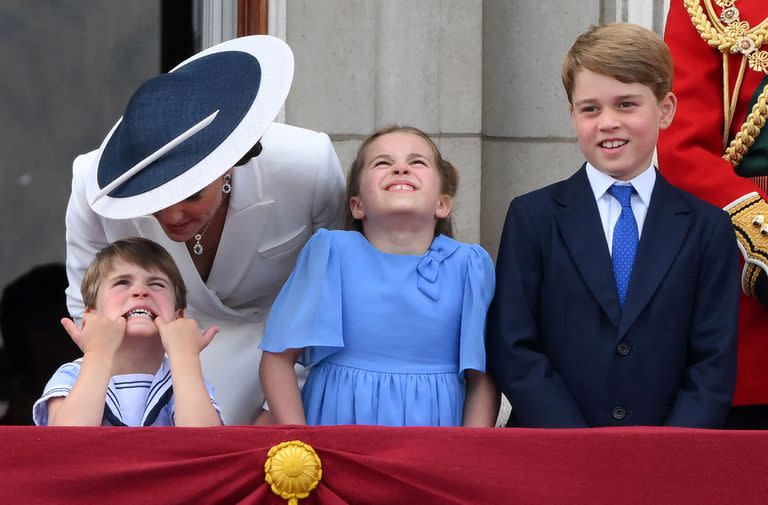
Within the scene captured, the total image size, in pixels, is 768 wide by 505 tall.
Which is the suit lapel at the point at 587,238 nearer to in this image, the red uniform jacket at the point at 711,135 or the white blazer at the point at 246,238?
the red uniform jacket at the point at 711,135

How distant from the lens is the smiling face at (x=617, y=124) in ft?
9.78

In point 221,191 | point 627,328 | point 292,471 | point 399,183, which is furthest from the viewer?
point 221,191

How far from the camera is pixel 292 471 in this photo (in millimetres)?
2395

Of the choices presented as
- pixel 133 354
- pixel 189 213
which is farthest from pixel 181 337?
pixel 189 213

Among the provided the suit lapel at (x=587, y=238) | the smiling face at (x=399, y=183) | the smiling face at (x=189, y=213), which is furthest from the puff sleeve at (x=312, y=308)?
the suit lapel at (x=587, y=238)

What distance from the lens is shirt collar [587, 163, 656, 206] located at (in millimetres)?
2996

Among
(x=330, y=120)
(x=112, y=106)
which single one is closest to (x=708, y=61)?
(x=330, y=120)

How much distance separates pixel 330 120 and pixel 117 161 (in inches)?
80.1

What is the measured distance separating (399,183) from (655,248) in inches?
22.3

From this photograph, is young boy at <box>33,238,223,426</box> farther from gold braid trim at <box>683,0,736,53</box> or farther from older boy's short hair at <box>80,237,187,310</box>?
gold braid trim at <box>683,0,736,53</box>

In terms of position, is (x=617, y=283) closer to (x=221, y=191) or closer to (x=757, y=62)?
(x=757, y=62)

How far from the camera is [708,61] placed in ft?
10.4

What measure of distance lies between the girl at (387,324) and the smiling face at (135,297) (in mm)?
239

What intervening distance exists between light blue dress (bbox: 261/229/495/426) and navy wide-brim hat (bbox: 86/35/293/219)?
1.29 ft
